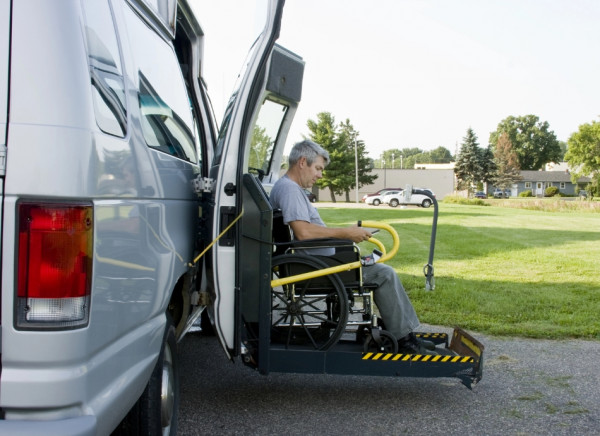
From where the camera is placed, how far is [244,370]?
484 centimetres

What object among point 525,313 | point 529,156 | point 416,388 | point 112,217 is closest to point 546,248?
point 525,313

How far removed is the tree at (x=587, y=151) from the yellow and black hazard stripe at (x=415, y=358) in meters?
68.8

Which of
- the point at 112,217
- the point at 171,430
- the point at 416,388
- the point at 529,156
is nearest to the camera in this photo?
the point at 112,217

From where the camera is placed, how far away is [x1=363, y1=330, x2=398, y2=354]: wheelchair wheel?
405cm

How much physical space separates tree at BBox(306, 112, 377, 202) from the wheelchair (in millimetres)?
54321

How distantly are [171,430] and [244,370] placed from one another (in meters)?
1.72

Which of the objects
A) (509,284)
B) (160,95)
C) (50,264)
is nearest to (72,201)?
(50,264)

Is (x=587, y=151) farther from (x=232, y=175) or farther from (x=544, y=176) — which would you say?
(x=232, y=175)

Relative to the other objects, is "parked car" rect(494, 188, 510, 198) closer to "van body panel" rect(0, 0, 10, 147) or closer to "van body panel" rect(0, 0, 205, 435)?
"van body panel" rect(0, 0, 205, 435)

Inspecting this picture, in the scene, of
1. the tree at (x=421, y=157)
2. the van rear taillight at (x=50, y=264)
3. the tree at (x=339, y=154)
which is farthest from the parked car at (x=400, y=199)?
the tree at (x=421, y=157)

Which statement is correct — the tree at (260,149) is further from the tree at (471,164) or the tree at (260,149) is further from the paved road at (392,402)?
the tree at (471,164)

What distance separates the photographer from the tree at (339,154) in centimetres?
5969

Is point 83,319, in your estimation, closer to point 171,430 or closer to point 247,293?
point 171,430

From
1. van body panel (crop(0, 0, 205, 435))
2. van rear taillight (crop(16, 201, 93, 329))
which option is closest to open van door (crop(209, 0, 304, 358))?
van body panel (crop(0, 0, 205, 435))
